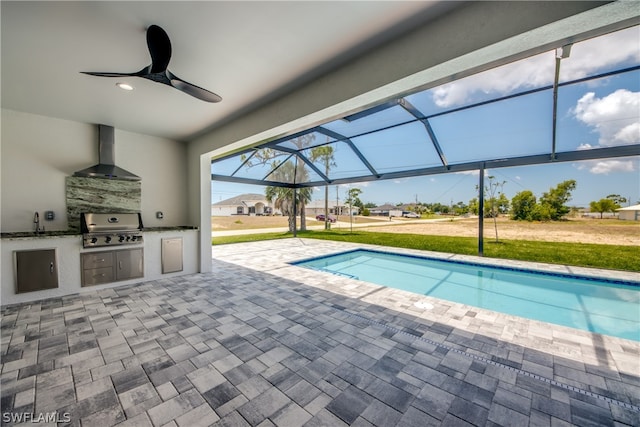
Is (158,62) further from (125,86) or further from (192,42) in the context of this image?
(125,86)

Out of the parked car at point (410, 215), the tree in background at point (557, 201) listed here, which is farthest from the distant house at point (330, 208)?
the tree in background at point (557, 201)

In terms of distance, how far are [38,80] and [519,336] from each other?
21.3ft

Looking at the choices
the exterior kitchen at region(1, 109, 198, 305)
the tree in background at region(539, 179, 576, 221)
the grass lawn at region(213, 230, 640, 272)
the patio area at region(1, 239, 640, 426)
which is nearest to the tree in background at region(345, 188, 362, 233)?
the grass lawn at region(213, 230, 640, 272)

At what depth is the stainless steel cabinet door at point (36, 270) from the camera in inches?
142

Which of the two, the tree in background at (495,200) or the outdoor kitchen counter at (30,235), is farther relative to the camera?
the tree in background at (495,200)

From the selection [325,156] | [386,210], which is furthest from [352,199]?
[325,156]

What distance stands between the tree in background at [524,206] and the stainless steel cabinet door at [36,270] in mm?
11592

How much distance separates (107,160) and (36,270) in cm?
215

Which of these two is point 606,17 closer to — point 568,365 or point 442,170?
point 568,365

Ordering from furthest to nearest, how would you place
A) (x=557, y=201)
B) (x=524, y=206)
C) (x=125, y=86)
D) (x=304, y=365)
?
(x=524, y=206) < (x=557, y=201) < (x=125, y=86) < (x=304, y=365)

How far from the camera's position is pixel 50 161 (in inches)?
169

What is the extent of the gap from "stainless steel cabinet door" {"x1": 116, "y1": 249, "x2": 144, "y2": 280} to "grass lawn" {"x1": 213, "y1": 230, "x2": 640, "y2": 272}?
17.7 ft

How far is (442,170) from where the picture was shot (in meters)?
7.05

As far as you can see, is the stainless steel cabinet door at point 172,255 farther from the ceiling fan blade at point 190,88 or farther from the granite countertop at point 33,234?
the ceiling fan blade at point 190,88
